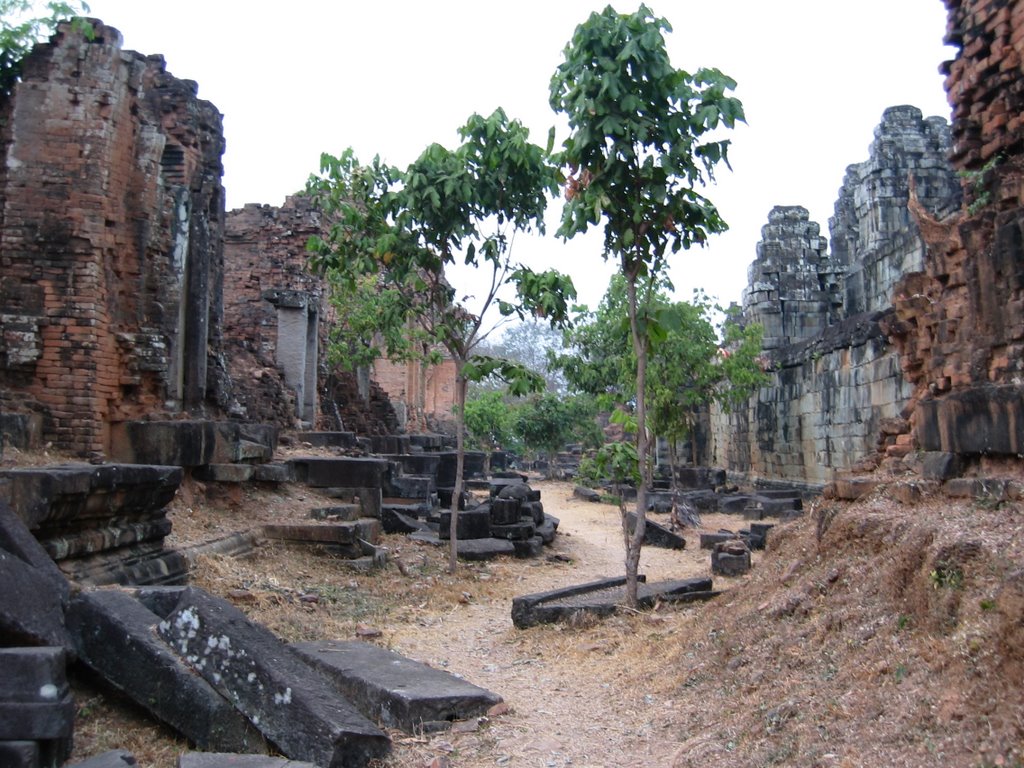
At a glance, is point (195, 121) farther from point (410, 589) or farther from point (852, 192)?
point (852, 192)

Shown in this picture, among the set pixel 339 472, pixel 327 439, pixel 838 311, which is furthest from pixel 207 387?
pixel 838 311

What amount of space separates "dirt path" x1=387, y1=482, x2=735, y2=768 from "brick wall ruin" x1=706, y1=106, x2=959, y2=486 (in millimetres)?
7167

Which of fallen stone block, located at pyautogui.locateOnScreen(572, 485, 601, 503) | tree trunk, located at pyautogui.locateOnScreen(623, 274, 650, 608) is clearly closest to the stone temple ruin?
tree trunk, located at pyautogui.locateOnScreen(623, 274, 650, 608)

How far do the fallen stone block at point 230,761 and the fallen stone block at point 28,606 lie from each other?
2.61 ft

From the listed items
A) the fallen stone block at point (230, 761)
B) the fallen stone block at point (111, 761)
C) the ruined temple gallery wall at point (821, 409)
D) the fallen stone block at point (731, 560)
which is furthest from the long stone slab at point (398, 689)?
the ruined temple gallery wall at point (821, 409)

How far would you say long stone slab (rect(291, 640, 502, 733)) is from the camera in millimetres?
4594

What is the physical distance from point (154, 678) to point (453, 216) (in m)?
7.01

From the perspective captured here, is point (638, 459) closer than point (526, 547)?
Yes

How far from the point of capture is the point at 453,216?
10.1 meters

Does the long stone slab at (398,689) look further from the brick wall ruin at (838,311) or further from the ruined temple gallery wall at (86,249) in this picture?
the brick wall ruin at (838,311)

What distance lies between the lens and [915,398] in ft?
22.9

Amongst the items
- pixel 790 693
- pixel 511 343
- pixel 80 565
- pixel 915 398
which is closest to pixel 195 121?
pixel 80 565

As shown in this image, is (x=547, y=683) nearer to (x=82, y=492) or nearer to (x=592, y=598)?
(x=592, y=598)

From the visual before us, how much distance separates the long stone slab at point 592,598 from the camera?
23.2ft
